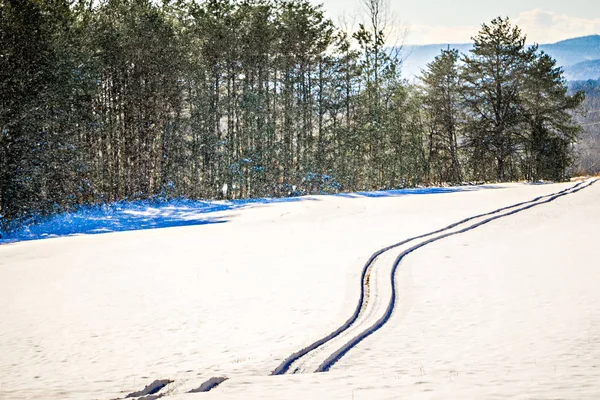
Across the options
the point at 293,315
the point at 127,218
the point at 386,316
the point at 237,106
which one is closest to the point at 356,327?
the point at 386,316

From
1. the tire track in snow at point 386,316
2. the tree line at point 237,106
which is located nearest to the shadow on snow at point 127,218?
the tree line at point 237,106

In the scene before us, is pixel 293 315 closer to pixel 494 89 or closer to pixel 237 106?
pixel 237 106

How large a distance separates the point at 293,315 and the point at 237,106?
979 inches

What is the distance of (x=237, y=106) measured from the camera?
98.6 ft

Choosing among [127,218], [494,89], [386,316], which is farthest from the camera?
[494,89]

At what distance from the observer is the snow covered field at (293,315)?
4.13 metres

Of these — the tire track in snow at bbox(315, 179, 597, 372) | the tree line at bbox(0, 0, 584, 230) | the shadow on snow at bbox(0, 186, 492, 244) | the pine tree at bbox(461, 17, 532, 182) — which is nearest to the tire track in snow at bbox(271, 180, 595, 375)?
the tire track in snow at bbox(315, 179, 597, 372)

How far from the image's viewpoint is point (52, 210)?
1767 cm

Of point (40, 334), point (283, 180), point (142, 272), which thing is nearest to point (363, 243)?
point (142, 272)

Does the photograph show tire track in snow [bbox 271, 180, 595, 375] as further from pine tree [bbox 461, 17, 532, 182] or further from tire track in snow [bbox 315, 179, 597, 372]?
pine tree [bbox 461, 17, 532, 182]

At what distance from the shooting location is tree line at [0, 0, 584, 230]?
17.6 metres

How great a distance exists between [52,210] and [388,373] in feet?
52.6

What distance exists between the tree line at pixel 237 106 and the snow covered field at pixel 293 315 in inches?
301

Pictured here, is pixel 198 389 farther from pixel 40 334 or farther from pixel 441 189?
pixel 441 189
